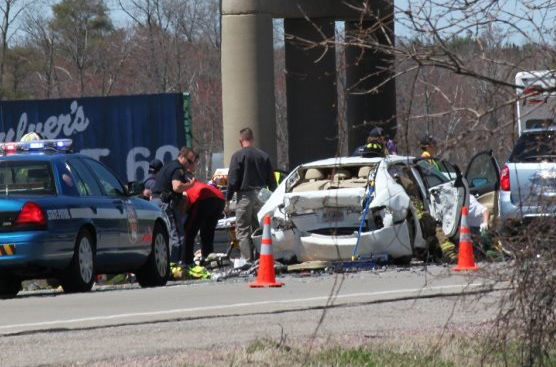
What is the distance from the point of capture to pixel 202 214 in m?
19.4

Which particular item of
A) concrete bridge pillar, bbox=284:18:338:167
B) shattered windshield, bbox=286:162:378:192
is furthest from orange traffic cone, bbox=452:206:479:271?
concrete bridge pillar, bbox=284:18:338:167

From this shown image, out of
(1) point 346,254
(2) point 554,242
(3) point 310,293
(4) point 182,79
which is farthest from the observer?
(4) point 182,79

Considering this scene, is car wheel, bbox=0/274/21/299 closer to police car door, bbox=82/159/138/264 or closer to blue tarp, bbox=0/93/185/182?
police car door, bbox=82/159/138/264

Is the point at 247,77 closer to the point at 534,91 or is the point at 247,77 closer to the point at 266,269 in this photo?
the point at 266,269

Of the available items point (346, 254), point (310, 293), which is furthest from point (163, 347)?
point (346, 254)

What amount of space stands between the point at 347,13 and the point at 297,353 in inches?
852

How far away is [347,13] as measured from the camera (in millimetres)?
29547

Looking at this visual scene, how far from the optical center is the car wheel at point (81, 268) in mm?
14258

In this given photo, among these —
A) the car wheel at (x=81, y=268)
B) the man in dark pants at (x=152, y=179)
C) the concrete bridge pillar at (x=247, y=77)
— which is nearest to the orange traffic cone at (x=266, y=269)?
the car wheel at (x=81, y=268)

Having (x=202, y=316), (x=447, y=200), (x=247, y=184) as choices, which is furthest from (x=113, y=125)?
(x=202, y=316)

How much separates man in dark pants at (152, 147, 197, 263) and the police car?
Answer: 2786 mm

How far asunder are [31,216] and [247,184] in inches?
183

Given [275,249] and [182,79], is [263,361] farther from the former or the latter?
[182,79]

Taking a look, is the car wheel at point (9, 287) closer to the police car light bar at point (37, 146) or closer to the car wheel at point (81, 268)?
the car wheel at point (81, 268)
